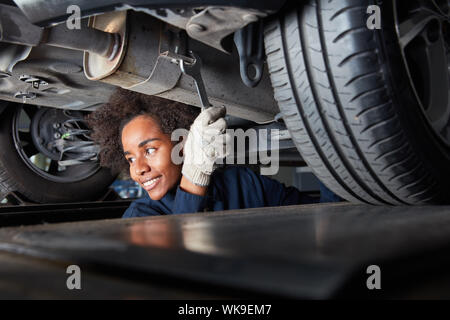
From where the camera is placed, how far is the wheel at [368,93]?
2.26 ft

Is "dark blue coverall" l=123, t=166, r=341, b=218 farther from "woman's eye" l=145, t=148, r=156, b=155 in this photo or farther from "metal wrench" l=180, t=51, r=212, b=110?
"metal wrench" l=180, t=51, r=212, b=110

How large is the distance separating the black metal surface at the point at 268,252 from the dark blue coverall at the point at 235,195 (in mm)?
738

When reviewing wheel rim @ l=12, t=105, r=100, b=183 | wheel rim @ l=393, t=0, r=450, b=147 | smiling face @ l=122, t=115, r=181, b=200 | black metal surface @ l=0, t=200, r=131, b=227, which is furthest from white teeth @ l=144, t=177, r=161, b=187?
wheel rim @ l=393, t=0, r=450, b=147

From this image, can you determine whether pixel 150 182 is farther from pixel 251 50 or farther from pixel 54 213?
pixel 251 50

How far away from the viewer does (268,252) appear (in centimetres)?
43

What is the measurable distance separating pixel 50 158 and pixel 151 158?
82cm

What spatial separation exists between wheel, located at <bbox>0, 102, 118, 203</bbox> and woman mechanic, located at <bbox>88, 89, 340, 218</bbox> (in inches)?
14.0

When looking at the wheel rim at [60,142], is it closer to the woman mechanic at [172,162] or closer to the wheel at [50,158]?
the wheel at [50,158]

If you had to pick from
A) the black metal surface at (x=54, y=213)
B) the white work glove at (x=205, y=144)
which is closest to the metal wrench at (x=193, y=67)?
the white work glove at (x=205, y=144)

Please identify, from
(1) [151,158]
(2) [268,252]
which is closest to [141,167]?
(1) [151,158]

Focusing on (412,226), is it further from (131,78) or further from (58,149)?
(58,149)

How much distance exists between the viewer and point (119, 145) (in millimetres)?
1744

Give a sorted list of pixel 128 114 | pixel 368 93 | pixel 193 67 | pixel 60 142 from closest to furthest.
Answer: pixel 368 93 < pixel 193 67 < pixel 128 114 < pixel 60 142

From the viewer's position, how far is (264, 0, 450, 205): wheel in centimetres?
69
